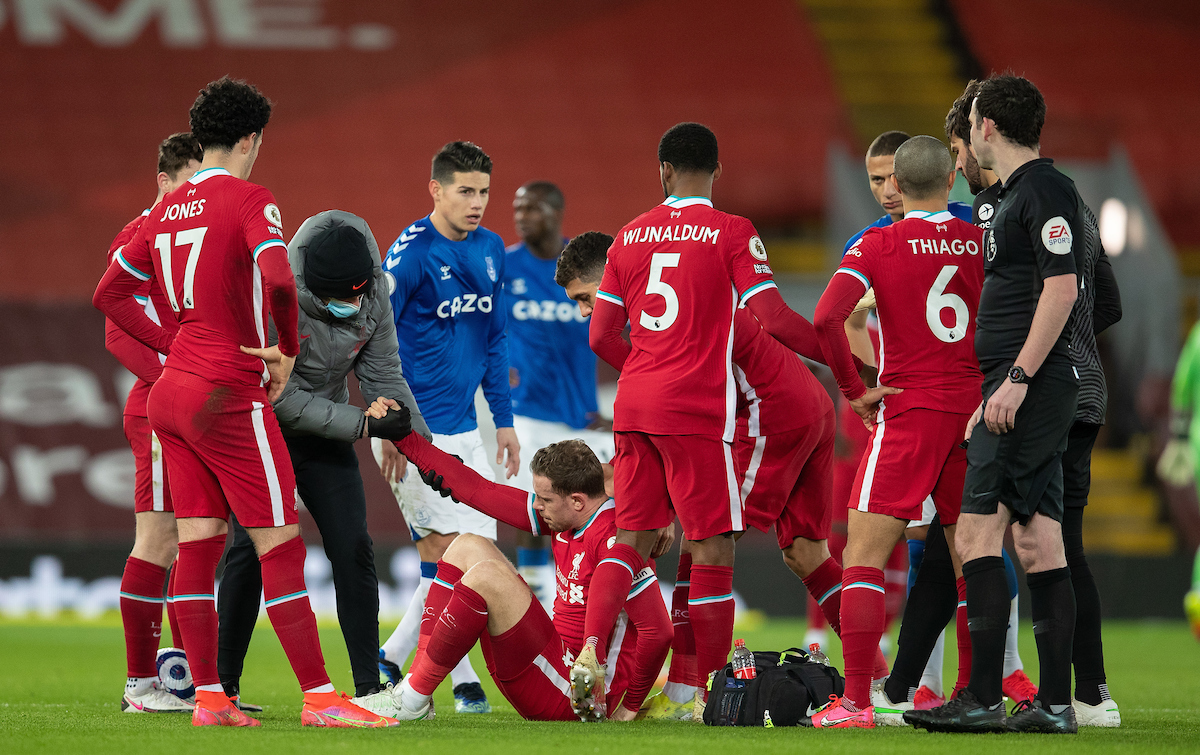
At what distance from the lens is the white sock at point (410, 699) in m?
4.61

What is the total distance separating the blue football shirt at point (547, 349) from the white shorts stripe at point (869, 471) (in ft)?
10.0

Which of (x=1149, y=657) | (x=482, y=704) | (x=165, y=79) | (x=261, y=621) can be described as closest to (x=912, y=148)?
(x=482, y=704)

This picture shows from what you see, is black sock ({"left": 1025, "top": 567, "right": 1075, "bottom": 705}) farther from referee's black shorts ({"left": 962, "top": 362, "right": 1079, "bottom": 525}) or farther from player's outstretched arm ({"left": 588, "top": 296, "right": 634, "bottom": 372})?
player's outstretched arm ({"left": 588, "top": 296, "right": 634, "bottom": 372})

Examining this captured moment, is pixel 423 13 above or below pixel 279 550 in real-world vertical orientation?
above

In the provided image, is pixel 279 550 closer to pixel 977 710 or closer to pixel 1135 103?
pixel 977 710

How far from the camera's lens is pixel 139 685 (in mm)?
5176

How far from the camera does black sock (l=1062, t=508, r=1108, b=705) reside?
15.9 ft

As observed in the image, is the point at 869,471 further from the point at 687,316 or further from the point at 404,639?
the point at 404,639

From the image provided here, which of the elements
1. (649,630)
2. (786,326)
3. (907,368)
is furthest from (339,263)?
(907,368)

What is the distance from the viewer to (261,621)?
1134 cm

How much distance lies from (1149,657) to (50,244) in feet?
39.0

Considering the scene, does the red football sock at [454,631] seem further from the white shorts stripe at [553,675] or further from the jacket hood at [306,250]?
the jacket hood at [306,250]

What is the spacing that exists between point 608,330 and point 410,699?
5.25ft

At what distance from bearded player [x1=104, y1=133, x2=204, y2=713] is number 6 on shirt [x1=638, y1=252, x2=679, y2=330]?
1963 mm
